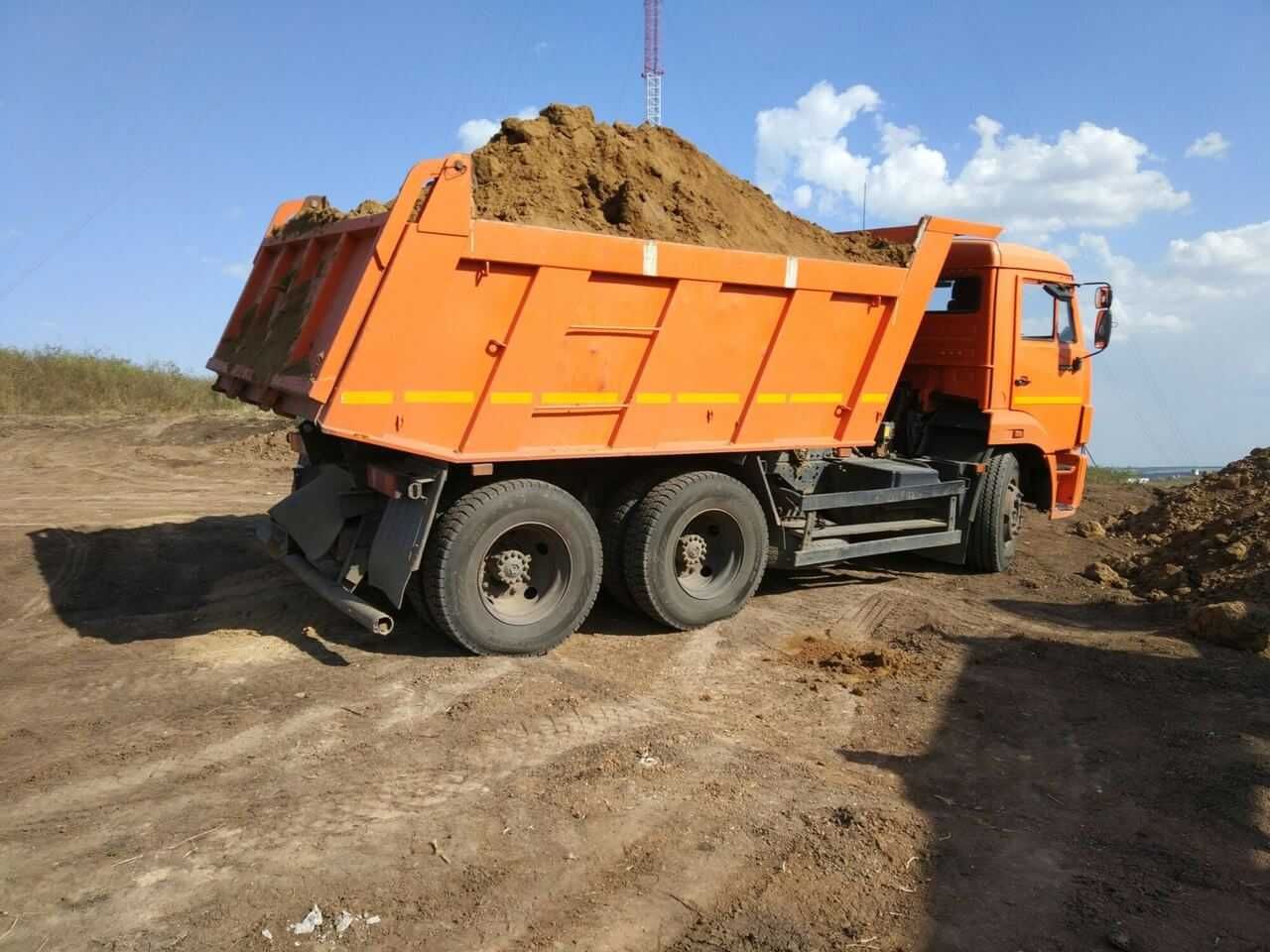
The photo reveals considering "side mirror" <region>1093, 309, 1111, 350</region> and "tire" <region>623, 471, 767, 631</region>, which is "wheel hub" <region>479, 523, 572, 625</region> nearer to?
"tire" <region>623, 471, 767, 631</region>

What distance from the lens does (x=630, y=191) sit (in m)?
6.21

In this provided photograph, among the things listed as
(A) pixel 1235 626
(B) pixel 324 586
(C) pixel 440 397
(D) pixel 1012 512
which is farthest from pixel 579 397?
(D) pixel 1012 512

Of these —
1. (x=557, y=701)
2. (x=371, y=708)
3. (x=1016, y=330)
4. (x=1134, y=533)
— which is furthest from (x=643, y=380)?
(x=1134, y=533)

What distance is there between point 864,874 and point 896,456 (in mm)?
5488

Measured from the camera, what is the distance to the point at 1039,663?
6.02 m

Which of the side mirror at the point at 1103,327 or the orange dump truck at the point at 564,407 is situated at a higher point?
the side mirror at the point at 1103,327

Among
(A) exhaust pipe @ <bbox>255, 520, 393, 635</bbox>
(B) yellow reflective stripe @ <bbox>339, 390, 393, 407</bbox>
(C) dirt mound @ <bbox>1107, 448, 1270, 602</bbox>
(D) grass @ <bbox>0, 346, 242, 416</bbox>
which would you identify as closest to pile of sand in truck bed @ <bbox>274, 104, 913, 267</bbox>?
(B) yellow reflective stripe @ <bbox>339, 390, 393, 407</bbox>

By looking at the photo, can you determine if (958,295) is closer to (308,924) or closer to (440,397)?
(440,397)

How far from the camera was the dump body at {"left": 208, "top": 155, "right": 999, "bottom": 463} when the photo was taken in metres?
5.14

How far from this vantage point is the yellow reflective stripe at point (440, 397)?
209 inches

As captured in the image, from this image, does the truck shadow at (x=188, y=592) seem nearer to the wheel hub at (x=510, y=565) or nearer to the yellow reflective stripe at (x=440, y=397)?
the wheel hub at (x=510, y=565)

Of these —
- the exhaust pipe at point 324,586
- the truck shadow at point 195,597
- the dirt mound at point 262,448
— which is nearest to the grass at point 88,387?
the dirt mound at point 262,448

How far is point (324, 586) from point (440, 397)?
1425 millimetres

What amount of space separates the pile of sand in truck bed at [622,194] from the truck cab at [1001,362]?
1300 millimetres
